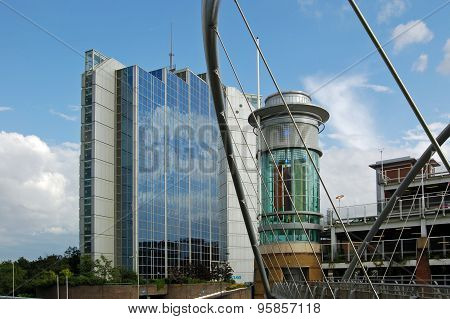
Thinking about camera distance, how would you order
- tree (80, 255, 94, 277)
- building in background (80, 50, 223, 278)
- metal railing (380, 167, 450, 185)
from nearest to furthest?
metal railing (380, 167, 450, 185) < tree (80, 255, 94, 277) < building in background (80, 50, 223, 278)

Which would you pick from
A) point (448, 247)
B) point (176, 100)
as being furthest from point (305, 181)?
point (176, 100)

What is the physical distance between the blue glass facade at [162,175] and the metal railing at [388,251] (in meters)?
24.5

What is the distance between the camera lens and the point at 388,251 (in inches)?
1716

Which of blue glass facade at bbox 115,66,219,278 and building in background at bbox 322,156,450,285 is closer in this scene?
building in background at bbox 322,156,450,285

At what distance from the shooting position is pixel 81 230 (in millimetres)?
60781

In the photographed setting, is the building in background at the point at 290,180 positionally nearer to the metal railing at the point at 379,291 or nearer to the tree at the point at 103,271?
the tree at the point at 103,271

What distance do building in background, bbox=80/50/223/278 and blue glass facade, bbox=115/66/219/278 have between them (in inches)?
4.4

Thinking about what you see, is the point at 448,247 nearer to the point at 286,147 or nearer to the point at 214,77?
the point at 286,147

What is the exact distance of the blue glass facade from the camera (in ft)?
209

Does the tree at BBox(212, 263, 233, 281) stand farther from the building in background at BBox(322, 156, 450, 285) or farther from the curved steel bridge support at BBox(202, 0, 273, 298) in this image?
the curved steel bridge support at BBox(202, 0, 273, 298)

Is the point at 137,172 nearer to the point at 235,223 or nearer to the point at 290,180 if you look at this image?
the point at 290,180

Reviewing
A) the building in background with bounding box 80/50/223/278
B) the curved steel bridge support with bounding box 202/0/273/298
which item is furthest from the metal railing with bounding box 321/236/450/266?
the building in background with bounding box 80/50/223/278
